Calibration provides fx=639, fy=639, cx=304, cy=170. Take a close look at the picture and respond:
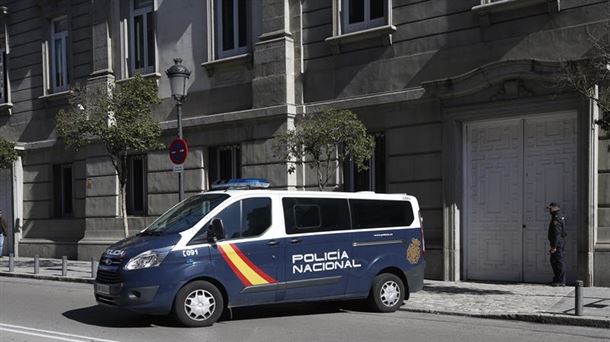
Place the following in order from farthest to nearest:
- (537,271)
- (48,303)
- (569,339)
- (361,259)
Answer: (537,271)
(48,303)
(361,259)
(569,339)

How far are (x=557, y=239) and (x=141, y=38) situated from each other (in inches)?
533

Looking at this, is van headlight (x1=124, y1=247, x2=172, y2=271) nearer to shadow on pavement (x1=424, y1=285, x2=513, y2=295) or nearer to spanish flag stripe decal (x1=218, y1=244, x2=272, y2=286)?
spanish flag stripe decal (x1=218, y1=244, x2=272, y2=286)

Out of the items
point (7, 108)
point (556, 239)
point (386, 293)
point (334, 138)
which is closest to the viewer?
point (386, 293)

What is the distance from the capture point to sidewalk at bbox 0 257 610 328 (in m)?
9.38

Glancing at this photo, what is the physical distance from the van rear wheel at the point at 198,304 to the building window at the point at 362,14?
835 cm

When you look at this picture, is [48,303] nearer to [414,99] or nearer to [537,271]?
[414,99]

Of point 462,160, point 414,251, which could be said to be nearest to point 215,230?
point 414,251

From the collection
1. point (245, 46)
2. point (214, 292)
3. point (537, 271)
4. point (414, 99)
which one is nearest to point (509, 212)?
point (537, 271)

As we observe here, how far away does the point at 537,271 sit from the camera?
509 inches

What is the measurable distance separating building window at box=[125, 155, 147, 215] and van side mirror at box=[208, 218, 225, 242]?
36.0ft

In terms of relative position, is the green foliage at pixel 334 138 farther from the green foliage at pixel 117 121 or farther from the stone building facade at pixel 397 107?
the green foliage at pixel 117 121

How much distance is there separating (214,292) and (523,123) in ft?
25.0

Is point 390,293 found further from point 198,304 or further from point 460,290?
point 198,304

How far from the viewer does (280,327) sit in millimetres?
8906
